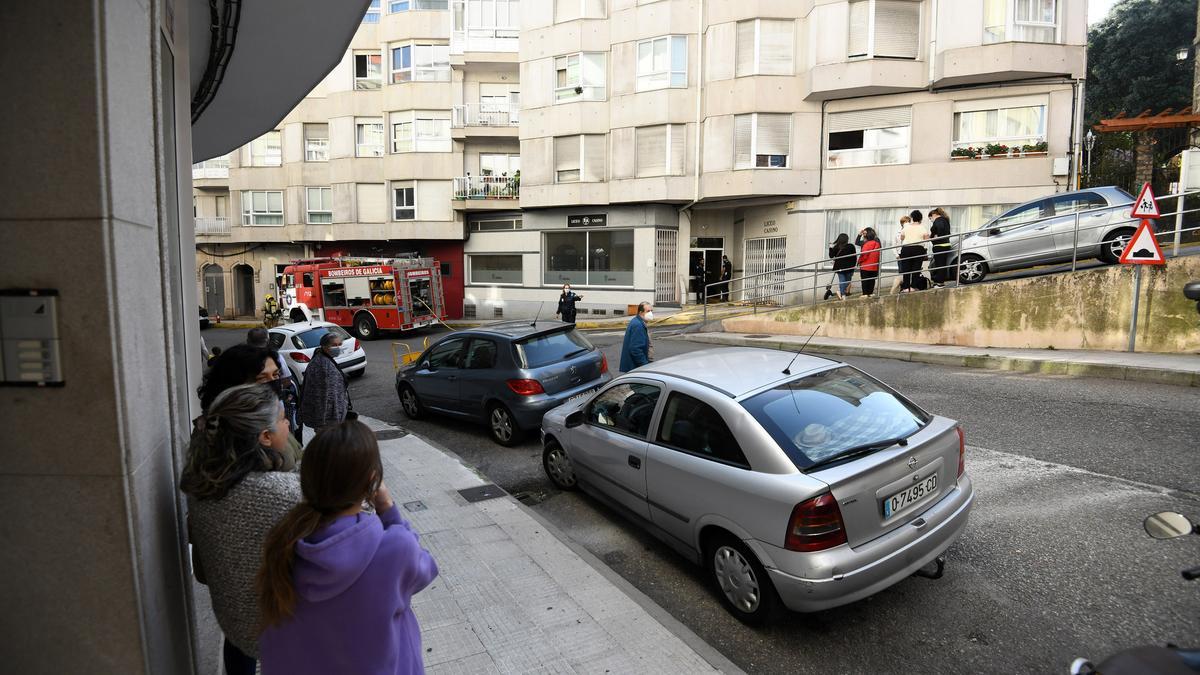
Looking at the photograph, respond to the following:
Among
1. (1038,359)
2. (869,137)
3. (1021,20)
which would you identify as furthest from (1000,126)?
(1038,359)

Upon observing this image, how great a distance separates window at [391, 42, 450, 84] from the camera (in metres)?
29.7

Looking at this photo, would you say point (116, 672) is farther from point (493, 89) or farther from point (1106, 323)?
point (493, 89)

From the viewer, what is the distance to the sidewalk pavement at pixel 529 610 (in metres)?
3.62

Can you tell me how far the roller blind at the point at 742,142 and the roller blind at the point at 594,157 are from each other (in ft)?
17.6

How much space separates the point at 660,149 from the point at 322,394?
19.8 meters

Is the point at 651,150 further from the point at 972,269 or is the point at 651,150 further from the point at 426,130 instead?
the point at 972,269

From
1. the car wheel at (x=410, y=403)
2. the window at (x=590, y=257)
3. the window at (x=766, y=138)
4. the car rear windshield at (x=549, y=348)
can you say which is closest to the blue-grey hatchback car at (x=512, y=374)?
the car rear windshield at (x=549, y=348)

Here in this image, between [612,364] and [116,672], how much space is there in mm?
11866

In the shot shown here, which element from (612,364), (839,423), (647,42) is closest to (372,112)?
(647,42)

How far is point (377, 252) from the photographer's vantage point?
32.2 metres

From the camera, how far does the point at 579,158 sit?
85.0 ft

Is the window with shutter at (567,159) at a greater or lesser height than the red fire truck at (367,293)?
greater

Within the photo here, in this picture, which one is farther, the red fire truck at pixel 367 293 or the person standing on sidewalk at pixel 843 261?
the red fire truck at pixel 367 293

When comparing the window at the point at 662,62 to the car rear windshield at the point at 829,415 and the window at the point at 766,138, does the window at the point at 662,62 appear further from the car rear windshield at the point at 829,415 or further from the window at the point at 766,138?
the car rear windshield at the point at 829,415
